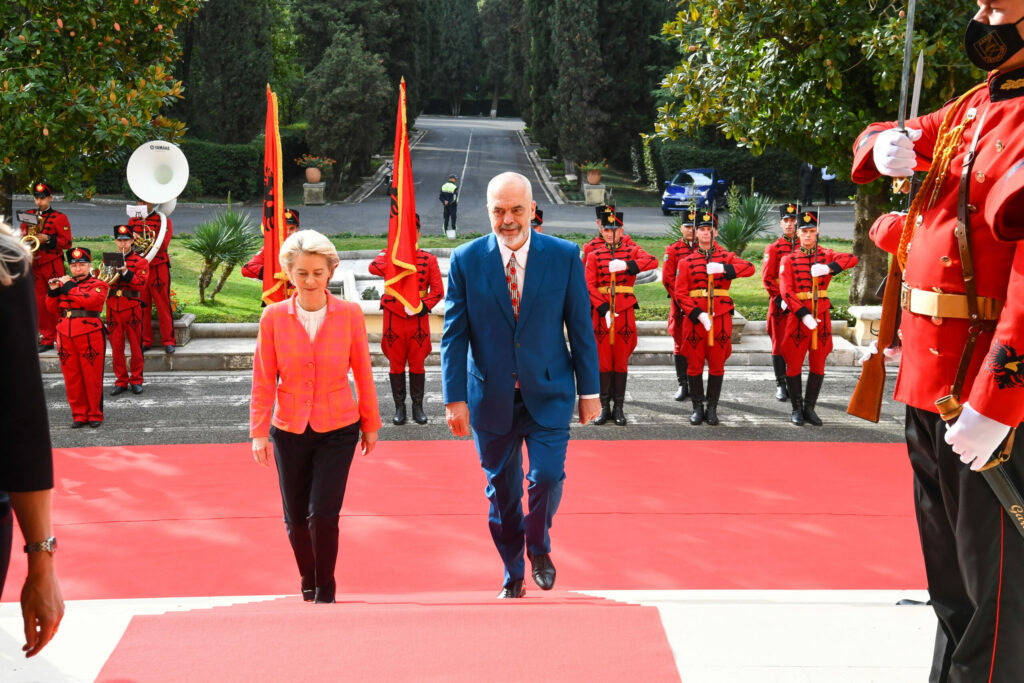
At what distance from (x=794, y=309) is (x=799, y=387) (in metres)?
0.75

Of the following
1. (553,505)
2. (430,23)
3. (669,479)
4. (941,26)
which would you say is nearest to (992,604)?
(553,505)

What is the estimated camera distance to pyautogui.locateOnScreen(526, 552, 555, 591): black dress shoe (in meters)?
5.11

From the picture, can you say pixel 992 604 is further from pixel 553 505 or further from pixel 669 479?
pixel 669 479

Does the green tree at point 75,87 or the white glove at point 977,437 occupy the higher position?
the green tree at point 75,87

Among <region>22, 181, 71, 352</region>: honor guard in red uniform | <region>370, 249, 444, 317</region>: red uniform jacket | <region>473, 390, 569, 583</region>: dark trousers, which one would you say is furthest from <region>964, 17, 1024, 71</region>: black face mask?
<region>22, 181, 71, 352</region>: honor guard in red uniform

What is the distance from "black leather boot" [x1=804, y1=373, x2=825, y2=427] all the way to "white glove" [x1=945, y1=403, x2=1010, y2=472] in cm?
649

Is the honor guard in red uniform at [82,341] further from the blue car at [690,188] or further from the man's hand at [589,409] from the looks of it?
the blue car at [690,188]

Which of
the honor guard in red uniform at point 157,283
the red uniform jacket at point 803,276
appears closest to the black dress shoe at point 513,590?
the red uniform jacket at point 803,276

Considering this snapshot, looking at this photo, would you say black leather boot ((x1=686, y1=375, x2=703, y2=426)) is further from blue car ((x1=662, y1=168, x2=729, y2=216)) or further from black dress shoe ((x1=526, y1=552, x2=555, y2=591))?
blue car ((x1=662, y1=168, x2=729, y2=216))

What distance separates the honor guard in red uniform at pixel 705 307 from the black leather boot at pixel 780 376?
0.72 meters

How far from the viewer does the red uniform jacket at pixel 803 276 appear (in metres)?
9.59

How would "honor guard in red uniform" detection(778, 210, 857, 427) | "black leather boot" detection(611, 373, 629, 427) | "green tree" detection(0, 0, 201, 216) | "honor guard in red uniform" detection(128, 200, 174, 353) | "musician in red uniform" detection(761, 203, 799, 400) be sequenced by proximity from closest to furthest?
"black leather boot" detection(611, 373, 629, 427) → "honor guard in red uniform" detection(778, 210, 857, 427) → "musician in red uniform" detection(761, 203, 799, 400) → "honor guard in red uniform" detection(128, 200, 174, 353) → "green tree" detection(0, 0, 201, 216)

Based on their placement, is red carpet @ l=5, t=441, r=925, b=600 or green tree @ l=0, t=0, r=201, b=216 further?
green tree @ l=0, t=0, r=201, b=216

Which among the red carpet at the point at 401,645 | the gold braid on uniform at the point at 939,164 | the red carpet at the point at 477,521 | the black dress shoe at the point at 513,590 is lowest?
the red carpet at the point at 477,521
